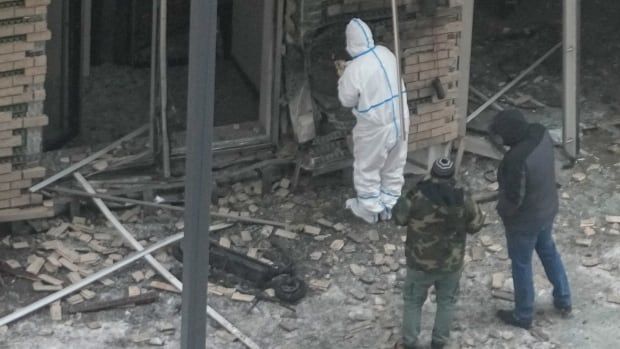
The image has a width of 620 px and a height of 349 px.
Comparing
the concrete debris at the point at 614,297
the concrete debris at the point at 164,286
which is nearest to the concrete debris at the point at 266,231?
the concrete debris at the point at 164,286

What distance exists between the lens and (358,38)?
1039 cm

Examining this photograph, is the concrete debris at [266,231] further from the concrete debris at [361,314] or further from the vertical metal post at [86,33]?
the vertical metal post at [86,33]

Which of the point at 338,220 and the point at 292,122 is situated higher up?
the point at 292,122

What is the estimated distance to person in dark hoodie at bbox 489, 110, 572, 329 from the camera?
9289 mm

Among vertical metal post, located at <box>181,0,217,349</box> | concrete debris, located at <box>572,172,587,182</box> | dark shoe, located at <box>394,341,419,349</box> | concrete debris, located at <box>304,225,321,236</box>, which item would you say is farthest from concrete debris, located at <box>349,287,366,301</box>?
vertical metal post, located at <box>181,0,217,349</box>

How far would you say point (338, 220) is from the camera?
37.3ft

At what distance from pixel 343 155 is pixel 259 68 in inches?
61.4

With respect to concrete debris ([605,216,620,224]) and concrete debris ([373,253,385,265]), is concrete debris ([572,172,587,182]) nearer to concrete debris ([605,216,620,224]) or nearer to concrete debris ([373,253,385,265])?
concrete debris ([605,216,620,224])

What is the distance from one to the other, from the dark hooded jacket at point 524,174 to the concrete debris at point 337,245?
1.84 metres

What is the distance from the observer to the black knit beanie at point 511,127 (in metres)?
9.25

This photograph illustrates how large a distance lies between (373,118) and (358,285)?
130 centimetres

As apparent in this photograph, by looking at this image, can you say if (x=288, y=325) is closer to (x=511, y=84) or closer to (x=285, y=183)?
(x=285, y=183)

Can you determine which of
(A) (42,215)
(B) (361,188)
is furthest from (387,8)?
(A) (42,215)

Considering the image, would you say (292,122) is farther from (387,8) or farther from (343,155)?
(387,8)
